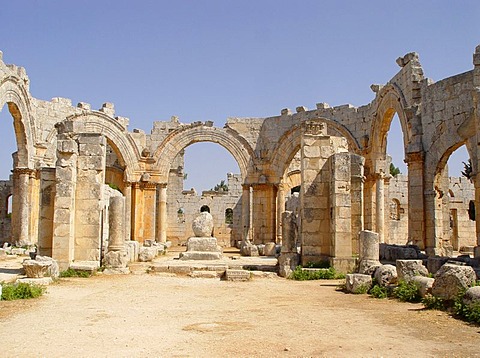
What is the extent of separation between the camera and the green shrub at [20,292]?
8180 mm

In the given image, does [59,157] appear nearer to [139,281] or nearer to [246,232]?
[139,281]

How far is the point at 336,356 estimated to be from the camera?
4.95 m

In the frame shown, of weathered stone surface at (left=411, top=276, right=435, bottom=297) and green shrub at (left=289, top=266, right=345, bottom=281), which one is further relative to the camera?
green shrub at (left=289, top=266, right=345, bottom=281)

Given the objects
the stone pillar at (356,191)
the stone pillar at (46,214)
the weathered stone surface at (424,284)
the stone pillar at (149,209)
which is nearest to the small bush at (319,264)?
the stone pillar at (356,191)

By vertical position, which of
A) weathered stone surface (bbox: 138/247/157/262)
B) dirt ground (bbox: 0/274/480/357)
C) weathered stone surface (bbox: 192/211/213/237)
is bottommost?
dirt ground (bbox: 0/274/480/357)

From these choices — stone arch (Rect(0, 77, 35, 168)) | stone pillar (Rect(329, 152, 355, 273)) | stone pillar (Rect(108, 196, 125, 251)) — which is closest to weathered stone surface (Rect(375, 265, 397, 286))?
stone pillar (Rect(329, 152, 355, 273))

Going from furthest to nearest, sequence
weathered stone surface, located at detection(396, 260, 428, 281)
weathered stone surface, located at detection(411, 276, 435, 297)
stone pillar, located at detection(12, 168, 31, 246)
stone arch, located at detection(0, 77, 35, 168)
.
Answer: stone pillar, located at detection(12, 168, 31, 246) → stone arch, located at detection(0, 77, 35, 168) → weathered stone surface, located at detection(396, 260, 428, 281) → weathered stone surface, located at detection(411, 276, 435, 297)

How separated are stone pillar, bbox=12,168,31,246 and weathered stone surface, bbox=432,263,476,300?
1704 centimetres

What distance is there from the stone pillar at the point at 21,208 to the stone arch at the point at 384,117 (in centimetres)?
1380

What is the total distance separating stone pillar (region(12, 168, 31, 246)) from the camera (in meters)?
20.2

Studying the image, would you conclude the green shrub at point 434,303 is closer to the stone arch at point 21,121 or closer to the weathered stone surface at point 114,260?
the weathered stone surface at point 114,260

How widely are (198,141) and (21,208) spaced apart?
26.2ft

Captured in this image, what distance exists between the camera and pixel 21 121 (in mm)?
19750

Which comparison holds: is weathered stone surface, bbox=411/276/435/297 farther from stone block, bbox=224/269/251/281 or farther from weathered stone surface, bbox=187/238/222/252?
weathered stone surface, bbox=187/238/222/252
